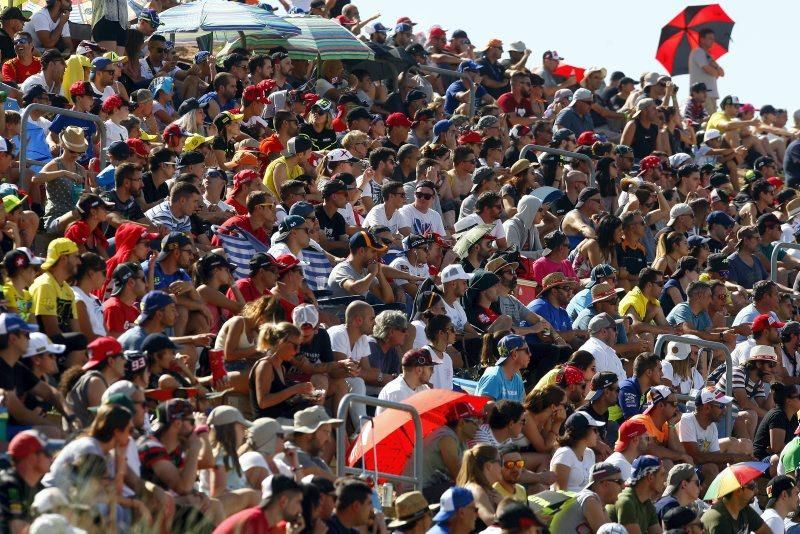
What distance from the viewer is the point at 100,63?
20781mm

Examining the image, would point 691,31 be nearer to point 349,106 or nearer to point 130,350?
point 349,106

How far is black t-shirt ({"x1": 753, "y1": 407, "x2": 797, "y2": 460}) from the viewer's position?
55.8 ft

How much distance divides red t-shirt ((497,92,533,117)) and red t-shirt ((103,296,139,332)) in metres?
13.5

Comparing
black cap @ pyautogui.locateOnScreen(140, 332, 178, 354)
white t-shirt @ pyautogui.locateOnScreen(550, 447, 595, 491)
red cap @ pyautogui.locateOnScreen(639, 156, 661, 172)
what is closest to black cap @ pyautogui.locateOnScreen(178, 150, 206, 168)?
white t-shirt @ pyautogui.locateOnScreen(550, 447, 595, 491)

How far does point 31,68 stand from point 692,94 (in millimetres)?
12623

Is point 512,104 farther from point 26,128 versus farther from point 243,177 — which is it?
point 26,128

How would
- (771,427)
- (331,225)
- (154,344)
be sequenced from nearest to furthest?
1. (154,344)
2. (771,427)
3. (331,225)

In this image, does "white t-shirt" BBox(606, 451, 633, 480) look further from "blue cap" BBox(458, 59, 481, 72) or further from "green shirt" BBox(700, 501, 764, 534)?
"blue cap" BBox(458, 59, 481, 72)

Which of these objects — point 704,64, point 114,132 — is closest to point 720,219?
point 114,132

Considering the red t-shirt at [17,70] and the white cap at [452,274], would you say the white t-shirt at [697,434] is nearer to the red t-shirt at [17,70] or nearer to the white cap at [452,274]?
the white cap at [452,274]

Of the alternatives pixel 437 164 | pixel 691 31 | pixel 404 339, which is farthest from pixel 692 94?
pixel 404 339

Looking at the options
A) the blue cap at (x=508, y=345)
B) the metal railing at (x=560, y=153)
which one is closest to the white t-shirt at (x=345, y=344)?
the blue cap at (x=508, y=345)

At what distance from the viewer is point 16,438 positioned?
10.1 metres

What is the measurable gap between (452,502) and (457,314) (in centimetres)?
497
